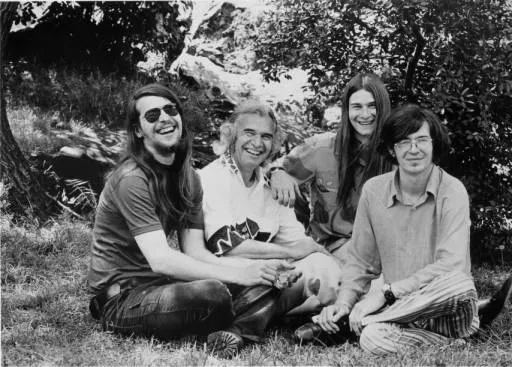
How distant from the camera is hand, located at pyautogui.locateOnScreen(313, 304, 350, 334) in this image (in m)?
3.65

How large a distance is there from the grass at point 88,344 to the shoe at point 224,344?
2.1 inches

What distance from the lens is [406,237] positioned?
3732 millimetres

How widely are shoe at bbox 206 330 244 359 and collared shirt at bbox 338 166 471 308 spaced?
26.3 inches

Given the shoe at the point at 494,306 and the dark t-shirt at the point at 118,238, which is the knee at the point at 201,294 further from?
the shoe at the point at 494,306

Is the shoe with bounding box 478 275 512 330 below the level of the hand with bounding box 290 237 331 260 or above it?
below

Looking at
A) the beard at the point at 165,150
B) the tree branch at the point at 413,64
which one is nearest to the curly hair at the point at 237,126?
the beard at the point at 165,150

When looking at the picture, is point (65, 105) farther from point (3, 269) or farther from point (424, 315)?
point (424, 315)

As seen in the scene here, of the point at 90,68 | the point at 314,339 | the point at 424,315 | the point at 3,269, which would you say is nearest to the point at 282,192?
the point at 314,339

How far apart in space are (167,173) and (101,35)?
4589mm

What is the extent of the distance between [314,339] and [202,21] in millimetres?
5028

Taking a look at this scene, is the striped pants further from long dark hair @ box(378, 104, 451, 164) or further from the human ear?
the human ear

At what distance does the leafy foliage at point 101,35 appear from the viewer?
7824mm

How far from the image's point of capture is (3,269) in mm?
4770

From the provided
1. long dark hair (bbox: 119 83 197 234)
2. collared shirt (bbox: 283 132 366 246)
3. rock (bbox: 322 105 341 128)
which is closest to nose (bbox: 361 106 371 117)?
collared shirt (bbox: 283 132 366 246)
